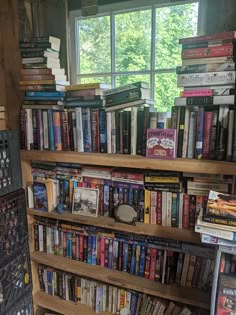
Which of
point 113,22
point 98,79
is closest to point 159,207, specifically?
point 98,79

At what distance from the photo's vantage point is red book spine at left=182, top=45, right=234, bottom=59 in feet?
3.68

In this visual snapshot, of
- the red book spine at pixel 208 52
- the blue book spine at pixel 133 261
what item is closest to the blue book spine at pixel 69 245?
the blue book spine at pixel 133 261

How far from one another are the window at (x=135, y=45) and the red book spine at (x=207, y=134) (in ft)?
1.21

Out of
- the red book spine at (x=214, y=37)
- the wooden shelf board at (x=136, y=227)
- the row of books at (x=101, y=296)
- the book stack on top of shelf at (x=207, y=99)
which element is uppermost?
the red book spine at (x=214, y=37)

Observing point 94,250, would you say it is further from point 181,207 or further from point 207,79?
point 207,79

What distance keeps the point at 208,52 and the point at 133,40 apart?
54cm

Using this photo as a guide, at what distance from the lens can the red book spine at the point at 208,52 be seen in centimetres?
112

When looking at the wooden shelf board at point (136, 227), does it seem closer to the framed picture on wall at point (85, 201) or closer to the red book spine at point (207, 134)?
the framed picture on wall at point (85, 201)

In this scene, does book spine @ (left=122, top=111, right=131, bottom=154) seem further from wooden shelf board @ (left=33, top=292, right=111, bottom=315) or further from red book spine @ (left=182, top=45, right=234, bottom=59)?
wooden shelf board @ (left=33, top=292, right=111, bottom=315)

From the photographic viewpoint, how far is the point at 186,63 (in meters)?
1.21

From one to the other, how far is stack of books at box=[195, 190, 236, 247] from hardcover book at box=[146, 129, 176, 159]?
35 cm

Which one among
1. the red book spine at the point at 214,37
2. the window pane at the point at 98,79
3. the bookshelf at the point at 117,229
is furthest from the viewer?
the window pane at the point at 98,79

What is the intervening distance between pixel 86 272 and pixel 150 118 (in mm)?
906

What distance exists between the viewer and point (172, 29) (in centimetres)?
146
